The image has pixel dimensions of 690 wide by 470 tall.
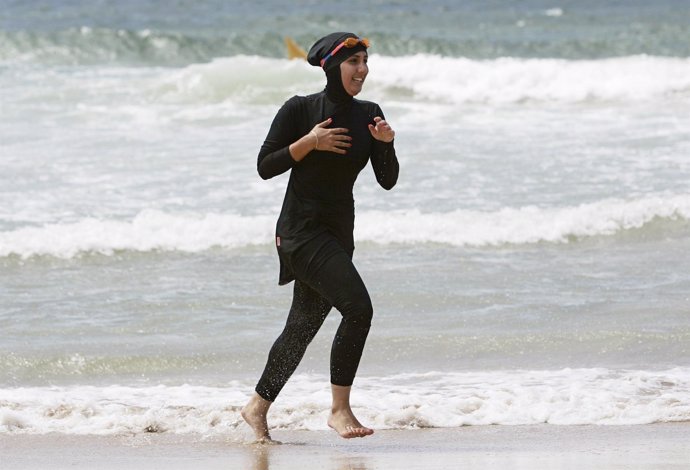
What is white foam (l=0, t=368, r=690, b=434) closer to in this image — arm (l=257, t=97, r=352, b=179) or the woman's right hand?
arm (l=257, t=97, r=352, b=179)

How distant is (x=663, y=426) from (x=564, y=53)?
22.3 m

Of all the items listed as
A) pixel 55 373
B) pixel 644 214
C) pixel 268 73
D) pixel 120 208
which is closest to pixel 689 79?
pixel 268 73

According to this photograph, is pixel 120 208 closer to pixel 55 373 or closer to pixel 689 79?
pixel 55 373

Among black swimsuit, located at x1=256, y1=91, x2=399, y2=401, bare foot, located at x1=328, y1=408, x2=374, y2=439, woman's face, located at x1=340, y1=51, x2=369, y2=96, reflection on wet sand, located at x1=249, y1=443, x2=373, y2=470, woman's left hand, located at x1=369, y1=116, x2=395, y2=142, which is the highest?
woman's face, located at x1=340, y1=51, x2=369, y2=96

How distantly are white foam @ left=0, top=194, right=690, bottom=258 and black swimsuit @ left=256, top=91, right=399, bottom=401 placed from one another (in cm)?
568

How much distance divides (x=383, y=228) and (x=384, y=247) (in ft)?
1.32

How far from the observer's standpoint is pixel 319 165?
17.3ft

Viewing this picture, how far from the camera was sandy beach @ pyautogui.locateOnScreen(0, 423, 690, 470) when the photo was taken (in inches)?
203

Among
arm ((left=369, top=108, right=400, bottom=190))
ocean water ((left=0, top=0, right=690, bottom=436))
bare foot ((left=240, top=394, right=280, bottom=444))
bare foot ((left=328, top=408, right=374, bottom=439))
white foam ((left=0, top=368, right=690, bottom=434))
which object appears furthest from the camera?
ocean water ((left=0, top=0, right=690, bottom=436))

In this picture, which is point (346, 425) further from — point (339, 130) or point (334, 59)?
point (334, 59)

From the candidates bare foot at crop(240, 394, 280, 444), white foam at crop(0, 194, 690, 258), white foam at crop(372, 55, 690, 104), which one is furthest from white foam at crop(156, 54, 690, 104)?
bare foot at crop(240, 394, 280, 444)

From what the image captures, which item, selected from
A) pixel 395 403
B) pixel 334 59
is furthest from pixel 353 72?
pixel 395 403

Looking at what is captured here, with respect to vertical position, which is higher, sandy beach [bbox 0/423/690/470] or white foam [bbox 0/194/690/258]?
white foam [bbox 0/194/690/258]

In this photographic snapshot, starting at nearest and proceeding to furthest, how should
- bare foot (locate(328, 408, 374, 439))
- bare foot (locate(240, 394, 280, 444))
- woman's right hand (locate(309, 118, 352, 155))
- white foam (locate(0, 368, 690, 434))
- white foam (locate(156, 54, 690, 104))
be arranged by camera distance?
woman's right hand (locate(309, 118, 352, 155)) < bare foot (locate(328, 408, 374, 439)) < bare foot (locate(240, 394, 280, 444)) < white foam (locate(0, 368, 690, 434)) < white foam (locate(156, 54, 690, 104))
